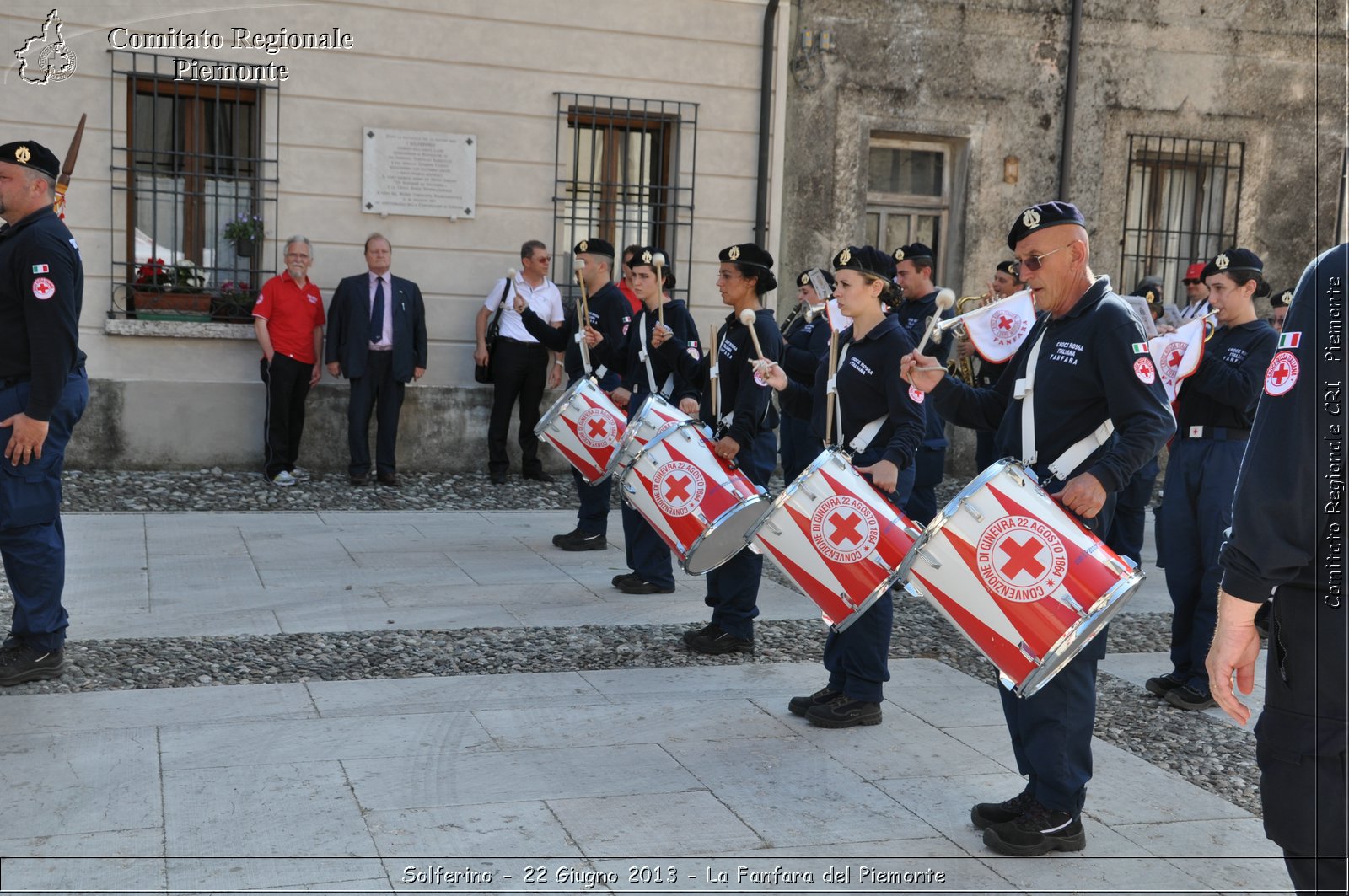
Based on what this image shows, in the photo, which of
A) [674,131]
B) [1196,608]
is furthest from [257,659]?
[674,131]

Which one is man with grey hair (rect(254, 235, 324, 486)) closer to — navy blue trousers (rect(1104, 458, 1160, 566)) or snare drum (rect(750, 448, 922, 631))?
navy blue trousers (rect(1104, 458, 1160, 566))

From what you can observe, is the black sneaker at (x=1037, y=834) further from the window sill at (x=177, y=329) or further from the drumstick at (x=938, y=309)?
the window sill at (x=177, y=329)

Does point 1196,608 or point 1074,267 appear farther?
point 1196,608

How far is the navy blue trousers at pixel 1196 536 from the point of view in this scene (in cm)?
554

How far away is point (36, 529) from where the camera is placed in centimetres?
497

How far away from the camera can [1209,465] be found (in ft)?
18.4

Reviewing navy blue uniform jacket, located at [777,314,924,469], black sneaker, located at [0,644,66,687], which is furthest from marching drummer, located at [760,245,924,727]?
black sneaker, located at [0,644,66,687]

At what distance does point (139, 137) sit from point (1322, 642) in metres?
10.2

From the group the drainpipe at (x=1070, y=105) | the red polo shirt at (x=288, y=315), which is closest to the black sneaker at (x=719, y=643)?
the red polo shirt at (x=288, y=315)

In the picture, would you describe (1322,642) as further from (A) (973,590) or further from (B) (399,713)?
(B) (399,713)

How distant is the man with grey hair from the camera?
10211mm

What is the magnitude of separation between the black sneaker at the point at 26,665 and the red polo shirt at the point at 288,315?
544 cm

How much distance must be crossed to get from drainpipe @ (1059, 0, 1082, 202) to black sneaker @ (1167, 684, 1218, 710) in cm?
796

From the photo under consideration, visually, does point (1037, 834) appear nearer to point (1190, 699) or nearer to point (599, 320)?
point (1190, 699)
